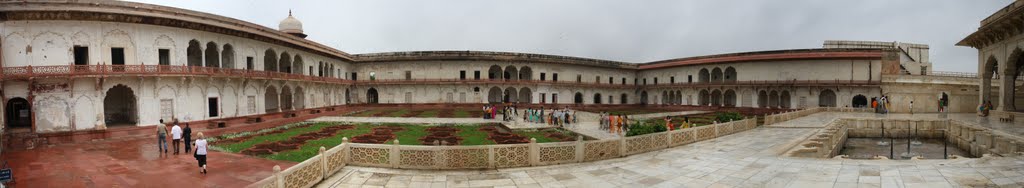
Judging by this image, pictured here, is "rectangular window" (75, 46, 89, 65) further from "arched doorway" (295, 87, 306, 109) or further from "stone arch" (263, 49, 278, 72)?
"arched doorway" (295, 87, 306, 109)

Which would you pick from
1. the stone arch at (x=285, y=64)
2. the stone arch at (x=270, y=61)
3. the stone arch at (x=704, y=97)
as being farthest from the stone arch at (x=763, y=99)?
the stone arch at (x=270, y=61)

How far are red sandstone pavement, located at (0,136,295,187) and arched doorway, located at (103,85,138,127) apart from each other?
8.31 m

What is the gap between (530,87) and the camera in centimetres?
4084

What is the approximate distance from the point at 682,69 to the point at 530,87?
54.4 feet

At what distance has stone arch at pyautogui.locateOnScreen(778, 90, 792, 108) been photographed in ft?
120

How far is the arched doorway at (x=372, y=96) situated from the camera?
40.1 meters

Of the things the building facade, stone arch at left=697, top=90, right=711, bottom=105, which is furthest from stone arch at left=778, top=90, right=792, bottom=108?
stone arch at left=697, top=90, right=711, bottom=105

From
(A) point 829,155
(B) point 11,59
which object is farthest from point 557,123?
(B) point 11,59

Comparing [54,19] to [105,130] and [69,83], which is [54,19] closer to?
[69,83]

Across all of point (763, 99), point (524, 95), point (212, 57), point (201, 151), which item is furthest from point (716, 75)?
point (201, 151)

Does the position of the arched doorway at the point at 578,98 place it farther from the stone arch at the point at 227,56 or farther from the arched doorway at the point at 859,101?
the stone arch at the point at 227,56

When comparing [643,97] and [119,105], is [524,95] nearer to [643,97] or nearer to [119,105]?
[643,97]

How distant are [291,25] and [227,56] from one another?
11717 millimetres

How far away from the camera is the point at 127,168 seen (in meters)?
9.62
